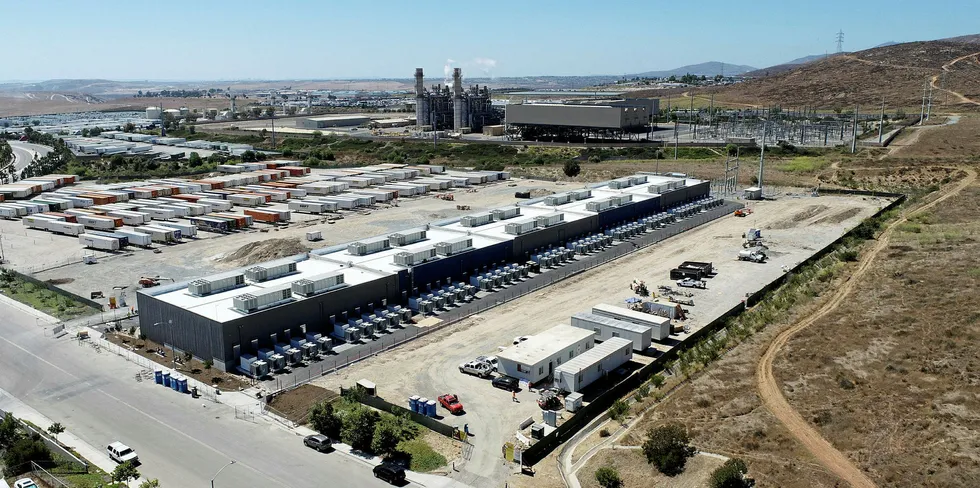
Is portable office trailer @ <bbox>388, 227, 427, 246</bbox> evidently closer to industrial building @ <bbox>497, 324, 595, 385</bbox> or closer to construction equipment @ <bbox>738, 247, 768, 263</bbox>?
industrial building @ <bbox>497, 324, 595, 385</bbox>

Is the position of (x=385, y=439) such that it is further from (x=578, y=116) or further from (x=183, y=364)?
(x=578, y=116)

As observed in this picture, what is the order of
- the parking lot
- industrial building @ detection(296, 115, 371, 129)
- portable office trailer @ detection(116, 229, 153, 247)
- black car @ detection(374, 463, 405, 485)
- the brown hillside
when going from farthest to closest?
the brown hillside
industrial building @ detection(296, 115, 371, 129)
portable office trailer @ detection(116, 229, 153, 247)
the parking lot
black car @ detection(374, 463, 405, 485)

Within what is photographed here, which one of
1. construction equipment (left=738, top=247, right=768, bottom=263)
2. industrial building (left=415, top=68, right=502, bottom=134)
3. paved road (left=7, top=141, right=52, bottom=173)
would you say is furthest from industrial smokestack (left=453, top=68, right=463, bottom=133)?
construction equipment (left=738, top=247, right=768, bottom=263)

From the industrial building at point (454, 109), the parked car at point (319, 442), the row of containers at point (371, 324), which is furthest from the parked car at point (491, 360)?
the industrial building at point (454, 109)

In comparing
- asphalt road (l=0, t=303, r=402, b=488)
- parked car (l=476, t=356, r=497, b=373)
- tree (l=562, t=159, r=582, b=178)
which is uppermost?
tree (l=562, t=159, r=582, b=178)

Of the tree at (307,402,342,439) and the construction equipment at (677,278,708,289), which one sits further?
the construction equipment at (677,278,708,289)

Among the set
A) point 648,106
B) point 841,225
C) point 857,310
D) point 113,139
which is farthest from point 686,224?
point 113,139

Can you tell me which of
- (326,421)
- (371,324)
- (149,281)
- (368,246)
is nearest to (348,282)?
(371,324)
